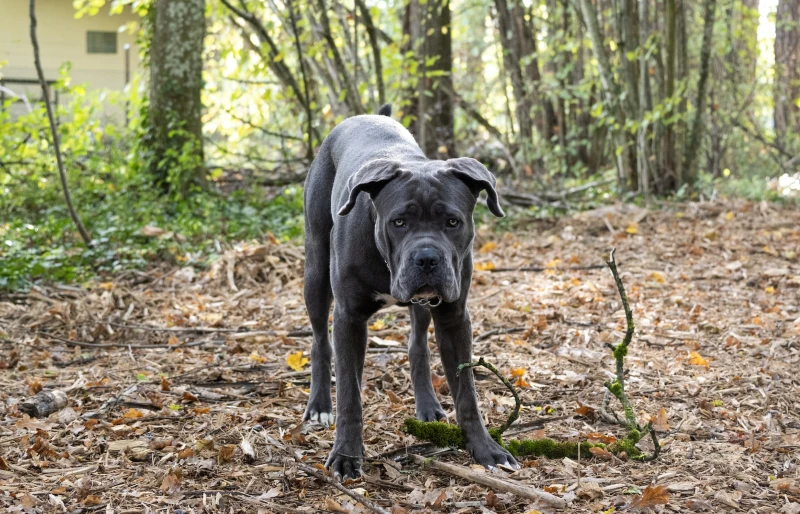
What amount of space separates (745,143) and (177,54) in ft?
34.2

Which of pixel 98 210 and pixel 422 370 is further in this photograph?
pixel 98 210

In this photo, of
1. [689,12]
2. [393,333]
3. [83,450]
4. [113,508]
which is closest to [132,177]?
[393,333]

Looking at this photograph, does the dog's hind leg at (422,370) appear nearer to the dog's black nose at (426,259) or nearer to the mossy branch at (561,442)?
the mossy branch at (561,442)

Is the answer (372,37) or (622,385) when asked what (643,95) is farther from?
(622,385)

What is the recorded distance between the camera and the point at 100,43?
24141 mm

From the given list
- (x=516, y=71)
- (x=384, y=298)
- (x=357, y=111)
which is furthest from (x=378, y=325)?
(x=516, y=71)

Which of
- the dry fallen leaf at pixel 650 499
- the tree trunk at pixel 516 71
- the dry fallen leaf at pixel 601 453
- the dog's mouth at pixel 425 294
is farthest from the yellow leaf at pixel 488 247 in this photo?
the dry fallen leaf at pixel 650 499

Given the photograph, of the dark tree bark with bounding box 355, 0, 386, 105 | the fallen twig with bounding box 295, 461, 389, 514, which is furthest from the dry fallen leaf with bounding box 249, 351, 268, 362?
the dark tree bark with bounding box 355, 0, 386, 105

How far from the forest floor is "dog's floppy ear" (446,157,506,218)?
4.24 feet

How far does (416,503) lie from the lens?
346 centimetres

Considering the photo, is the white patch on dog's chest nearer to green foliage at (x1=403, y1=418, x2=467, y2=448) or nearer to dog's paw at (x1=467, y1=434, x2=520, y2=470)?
green foliage at (x1=403, y1=418, x2=467, y2=448)

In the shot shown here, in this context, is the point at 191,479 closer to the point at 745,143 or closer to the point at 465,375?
the point at 465,375

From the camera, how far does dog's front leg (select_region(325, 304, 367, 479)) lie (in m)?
3.89

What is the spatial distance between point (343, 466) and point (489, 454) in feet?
2.37
